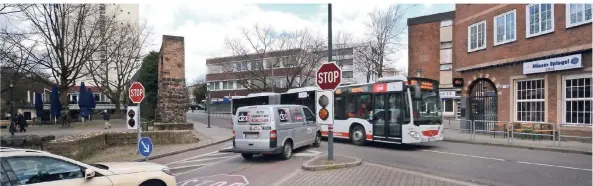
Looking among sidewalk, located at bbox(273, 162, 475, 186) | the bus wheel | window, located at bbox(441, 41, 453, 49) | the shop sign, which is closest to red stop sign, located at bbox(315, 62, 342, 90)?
sidewalk, located at bbox(273, 162, 475, 186)

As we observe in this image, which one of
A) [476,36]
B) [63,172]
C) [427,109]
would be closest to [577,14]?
[476,36]

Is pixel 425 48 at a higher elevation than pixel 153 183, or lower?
higher

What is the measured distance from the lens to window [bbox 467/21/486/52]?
20.5 metres

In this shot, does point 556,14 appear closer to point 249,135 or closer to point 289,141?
point 289,141

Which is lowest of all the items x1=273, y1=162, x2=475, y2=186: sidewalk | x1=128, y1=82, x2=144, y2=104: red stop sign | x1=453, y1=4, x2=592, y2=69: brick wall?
x1=273, y1=162, x2=475, y2=186: sidewalk

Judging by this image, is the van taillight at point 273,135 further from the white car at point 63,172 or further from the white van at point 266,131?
the white car at point 63,172

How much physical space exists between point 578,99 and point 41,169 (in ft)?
58.6

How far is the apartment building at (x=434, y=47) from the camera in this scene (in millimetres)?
41781

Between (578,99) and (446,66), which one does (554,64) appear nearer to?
(578,99)

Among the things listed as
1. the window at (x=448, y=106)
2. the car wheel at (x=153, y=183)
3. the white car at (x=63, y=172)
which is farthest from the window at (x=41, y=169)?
the window at (x=448, y=106)

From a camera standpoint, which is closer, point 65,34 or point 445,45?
point 65,34

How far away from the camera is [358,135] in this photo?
15289 millimetres

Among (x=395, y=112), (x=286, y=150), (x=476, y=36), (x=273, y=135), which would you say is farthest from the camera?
(x=476, y=36)

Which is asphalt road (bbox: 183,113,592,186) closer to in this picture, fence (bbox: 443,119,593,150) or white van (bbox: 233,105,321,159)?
white van (bbox: 233,105,321,159)
